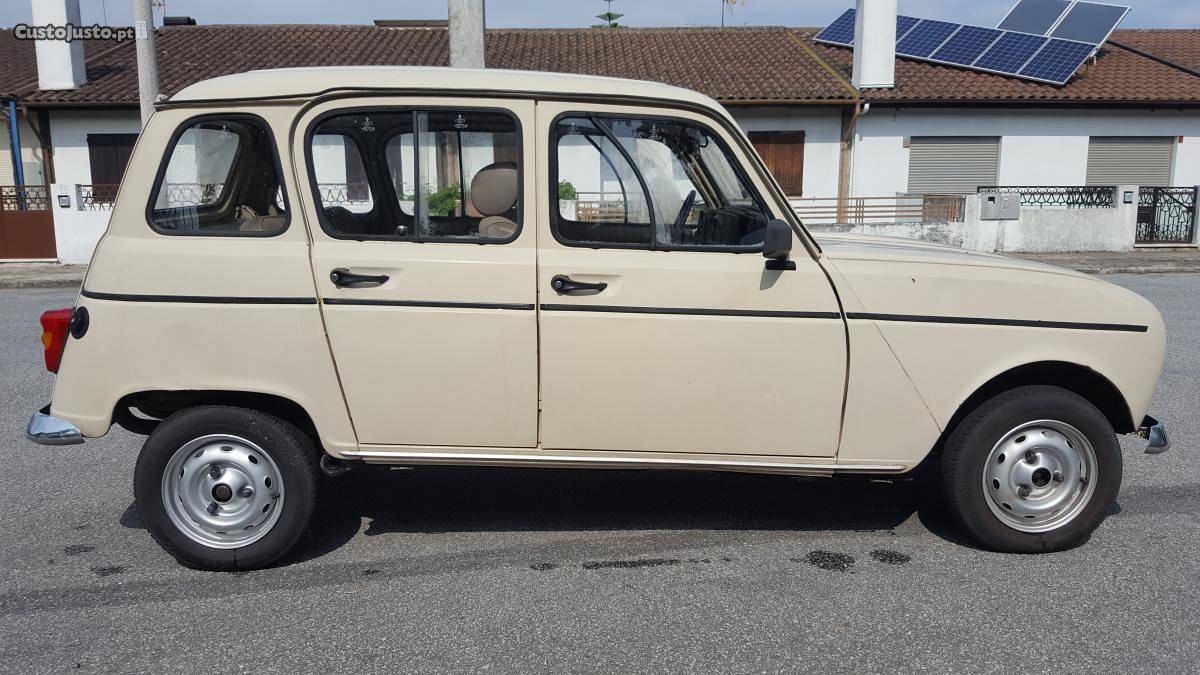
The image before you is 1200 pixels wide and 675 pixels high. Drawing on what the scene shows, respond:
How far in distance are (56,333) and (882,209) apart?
19225 mm

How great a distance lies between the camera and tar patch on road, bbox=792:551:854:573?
4.25m

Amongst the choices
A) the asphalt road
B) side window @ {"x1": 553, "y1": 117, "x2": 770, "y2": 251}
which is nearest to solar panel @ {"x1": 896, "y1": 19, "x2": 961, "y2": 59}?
the asphalt road

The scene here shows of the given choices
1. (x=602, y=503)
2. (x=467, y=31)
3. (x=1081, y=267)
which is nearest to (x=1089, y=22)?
(x=1081, y=267)

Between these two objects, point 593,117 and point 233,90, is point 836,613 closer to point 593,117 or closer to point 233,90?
point 593,117

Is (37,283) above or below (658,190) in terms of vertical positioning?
below

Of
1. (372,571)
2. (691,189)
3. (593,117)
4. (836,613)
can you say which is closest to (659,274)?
(691,189)

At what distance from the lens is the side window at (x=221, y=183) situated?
417cm

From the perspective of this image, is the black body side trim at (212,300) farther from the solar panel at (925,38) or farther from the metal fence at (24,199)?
the solar panel at (925,38)

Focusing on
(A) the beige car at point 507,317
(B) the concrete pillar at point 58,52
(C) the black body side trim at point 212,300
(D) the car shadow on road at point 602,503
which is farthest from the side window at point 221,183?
(B) the concrete pillar at point 58,52

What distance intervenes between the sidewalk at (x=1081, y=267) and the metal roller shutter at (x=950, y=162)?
12.2ft

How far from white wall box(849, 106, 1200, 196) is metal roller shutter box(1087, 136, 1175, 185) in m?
0.25

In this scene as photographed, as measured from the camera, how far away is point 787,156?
23.5m

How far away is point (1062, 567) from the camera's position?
4.27 m

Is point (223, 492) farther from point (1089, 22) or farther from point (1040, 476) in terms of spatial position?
point (1089, 22)
